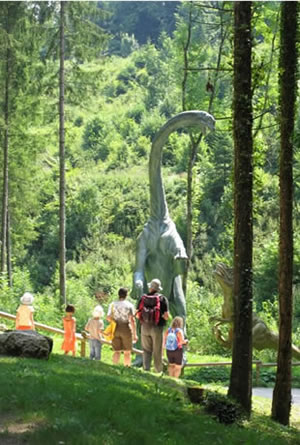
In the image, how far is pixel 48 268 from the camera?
1645 inches

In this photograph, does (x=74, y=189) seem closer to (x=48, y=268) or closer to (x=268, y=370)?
(x=48, y=268)

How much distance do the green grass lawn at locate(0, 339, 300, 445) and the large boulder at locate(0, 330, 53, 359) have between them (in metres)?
0.24

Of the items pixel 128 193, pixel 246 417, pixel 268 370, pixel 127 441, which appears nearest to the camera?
pixel 127 441

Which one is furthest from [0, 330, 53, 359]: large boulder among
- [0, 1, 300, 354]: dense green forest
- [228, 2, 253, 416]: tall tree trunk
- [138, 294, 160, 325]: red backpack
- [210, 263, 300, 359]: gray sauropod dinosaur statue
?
[210, 263, 300, 359]: gray sauropod dinosaur statue

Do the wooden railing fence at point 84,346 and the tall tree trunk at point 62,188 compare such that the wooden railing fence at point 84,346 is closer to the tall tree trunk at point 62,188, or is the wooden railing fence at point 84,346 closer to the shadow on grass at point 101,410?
the shadow on grass at point 101,410

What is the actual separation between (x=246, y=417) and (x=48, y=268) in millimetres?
31886

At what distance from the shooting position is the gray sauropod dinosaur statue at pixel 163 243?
1459 cm

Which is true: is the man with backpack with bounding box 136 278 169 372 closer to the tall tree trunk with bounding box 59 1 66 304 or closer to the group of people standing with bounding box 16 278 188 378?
the group of people standing with bounding box 16 278 188 378

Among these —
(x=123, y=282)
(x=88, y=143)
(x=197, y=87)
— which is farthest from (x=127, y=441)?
(x=88, y=143)

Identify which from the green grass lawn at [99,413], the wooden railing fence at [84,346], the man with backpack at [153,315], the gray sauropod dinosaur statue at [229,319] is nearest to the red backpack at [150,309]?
the man with backpack at [153,315]

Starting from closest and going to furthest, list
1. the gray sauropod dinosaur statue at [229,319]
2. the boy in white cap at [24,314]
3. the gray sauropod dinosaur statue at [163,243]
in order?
the boy in white cap at [24,314] < the gray sauropod dinosaur statue at [163,243] < the gray sauropod dinosaur statue at [229,319]

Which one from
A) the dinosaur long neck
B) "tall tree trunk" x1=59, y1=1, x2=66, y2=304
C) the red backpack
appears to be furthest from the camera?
"tall tree trunk" x1=59, y1=1, x2=66, y2=304

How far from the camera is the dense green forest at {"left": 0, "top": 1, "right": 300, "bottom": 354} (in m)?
23.2

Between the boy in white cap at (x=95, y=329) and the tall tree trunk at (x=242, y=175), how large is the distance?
3245 millimetres
